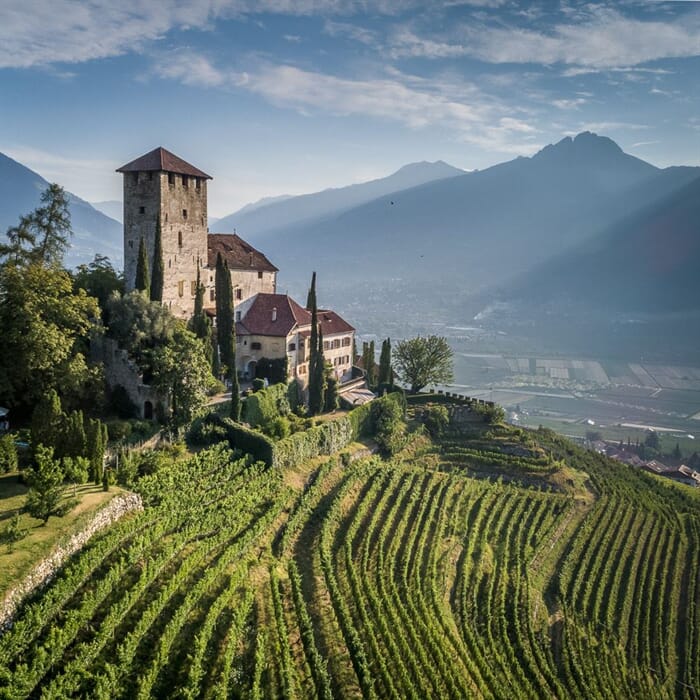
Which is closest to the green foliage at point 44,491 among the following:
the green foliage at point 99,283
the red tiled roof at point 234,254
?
the green foliage at point 99,283

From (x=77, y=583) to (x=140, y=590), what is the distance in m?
2.68

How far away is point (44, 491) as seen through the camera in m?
28.5

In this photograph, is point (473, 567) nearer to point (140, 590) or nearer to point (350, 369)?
point (140, 590)

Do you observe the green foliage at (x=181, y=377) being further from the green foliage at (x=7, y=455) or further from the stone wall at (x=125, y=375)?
the green foliage at (x=7, y=455)

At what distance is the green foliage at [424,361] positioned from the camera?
241 ft

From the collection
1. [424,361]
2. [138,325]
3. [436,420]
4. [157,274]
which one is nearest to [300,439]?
[138,325]

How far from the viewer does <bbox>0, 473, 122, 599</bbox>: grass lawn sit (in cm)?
2534

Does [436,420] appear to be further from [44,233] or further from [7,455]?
[7,455]

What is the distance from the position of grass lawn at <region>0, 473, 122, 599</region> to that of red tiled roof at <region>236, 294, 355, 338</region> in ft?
→ 86.1

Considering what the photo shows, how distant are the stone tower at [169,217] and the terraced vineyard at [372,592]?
776 inches

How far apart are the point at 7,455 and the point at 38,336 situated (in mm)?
8202

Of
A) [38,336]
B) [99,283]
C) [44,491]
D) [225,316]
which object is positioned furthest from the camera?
[225,316]

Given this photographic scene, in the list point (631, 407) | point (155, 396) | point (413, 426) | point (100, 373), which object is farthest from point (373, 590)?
point (631, 407)

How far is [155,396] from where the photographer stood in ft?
145
